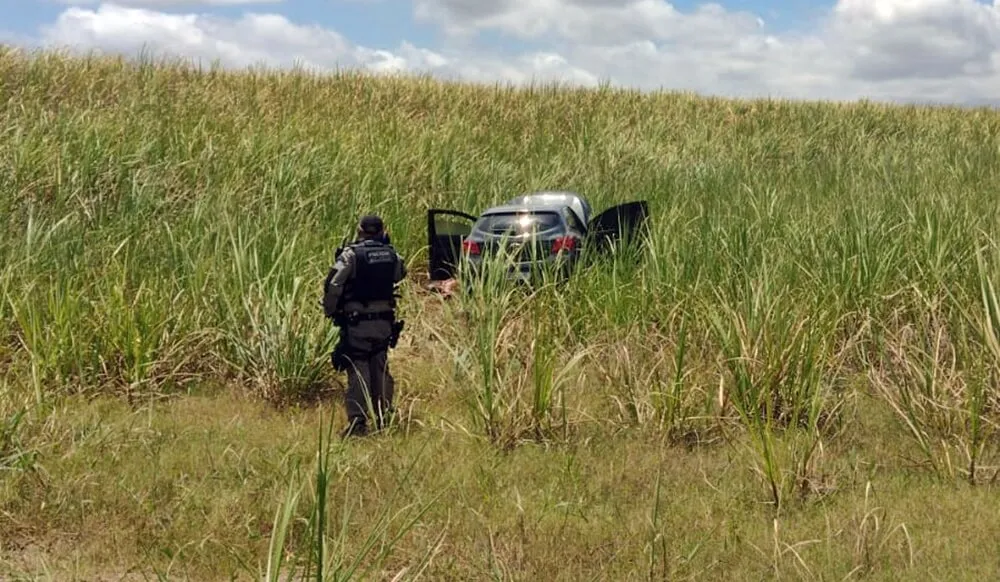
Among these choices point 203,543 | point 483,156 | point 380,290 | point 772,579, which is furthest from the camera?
point 483,156

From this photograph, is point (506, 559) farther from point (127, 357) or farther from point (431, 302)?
point (431, 302)

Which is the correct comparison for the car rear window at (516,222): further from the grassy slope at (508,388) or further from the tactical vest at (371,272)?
the tactical vest at (371,272)

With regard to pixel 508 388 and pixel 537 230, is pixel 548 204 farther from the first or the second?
pixel 508 388

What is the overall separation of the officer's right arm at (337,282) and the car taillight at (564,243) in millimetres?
3478

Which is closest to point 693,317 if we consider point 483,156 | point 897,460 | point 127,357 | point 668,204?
point 897,460

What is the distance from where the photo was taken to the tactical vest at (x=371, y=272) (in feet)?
18.0

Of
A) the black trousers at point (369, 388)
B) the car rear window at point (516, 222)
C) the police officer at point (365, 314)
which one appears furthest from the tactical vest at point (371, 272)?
the car rear window at point (516, 222)

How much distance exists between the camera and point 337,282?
5430 mm

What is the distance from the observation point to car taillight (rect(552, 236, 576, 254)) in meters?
8.52

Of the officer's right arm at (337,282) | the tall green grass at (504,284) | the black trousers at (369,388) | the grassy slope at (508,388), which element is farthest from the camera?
the black trousers at (369,388)

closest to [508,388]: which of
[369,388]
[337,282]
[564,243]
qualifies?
[369,388]

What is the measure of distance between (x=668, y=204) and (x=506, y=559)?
26.6ft

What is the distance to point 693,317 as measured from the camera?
6.02 meters

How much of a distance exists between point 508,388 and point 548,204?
4477 millimetres
